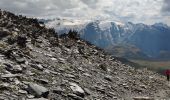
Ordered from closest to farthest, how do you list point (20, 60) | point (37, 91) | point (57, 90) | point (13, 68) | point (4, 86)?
point (4, 86), point (37, 91), point (57, 90), point (13, 68), point (20, 60)

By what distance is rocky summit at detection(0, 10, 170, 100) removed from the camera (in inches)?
578

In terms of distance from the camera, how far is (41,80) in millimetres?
16500

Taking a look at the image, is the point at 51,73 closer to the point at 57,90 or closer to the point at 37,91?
the point at 57,90

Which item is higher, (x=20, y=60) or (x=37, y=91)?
(x=20, y=60)

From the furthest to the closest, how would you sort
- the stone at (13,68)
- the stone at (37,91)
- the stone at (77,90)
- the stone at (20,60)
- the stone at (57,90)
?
the stone at (20,60) → the stone at (77,90) → the stone at (13,68) → the stone at (57,90) → the stone at (37,91)

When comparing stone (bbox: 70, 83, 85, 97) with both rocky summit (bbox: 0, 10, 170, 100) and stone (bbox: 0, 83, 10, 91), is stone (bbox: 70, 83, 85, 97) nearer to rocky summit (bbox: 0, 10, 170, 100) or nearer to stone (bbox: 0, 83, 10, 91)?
rocky summit (bbox: 0, 10, 170, 100)

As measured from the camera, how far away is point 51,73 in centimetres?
1900

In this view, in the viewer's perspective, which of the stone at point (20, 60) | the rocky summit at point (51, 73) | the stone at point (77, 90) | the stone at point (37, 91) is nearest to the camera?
the stone at point (37, 91)

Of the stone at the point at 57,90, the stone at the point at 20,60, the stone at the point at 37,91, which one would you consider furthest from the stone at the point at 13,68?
the stone at the point at 57,90

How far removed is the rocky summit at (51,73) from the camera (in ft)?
48.2

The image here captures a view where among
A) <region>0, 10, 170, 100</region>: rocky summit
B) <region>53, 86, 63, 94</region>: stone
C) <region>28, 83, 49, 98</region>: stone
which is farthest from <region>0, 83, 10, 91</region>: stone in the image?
<region>53, 86, 63, 94</region>: stone

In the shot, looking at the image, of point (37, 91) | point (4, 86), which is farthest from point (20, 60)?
point (4, 86)

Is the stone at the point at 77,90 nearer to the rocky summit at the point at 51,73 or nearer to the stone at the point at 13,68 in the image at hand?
the rocky summit at the point at 51,73

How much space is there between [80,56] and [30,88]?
14909 millimetres
